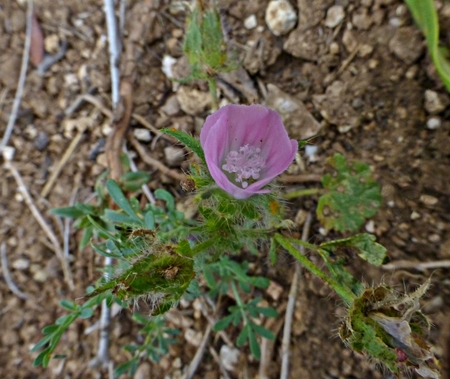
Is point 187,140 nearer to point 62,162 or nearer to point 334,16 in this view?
point 334,16

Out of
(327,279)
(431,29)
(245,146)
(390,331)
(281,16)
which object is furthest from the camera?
(281,16)

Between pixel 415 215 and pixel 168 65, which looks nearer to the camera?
pixel 415 215

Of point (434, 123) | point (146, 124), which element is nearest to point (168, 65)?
point (146, 124)

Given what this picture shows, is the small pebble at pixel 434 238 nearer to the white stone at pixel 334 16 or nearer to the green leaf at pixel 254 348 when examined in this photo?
the green leaf at pixel 254 348

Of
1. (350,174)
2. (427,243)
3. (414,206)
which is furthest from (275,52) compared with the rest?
(427,243)

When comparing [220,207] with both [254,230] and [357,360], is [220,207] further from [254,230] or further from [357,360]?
[357,360]

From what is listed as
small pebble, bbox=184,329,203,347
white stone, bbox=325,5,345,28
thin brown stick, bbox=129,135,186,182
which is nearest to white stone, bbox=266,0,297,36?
white stone, bbox=325,5,345,28

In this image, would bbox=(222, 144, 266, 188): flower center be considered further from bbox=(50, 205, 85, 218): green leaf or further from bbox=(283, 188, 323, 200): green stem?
bbox=(50, 205, 85, 218): green leaf
